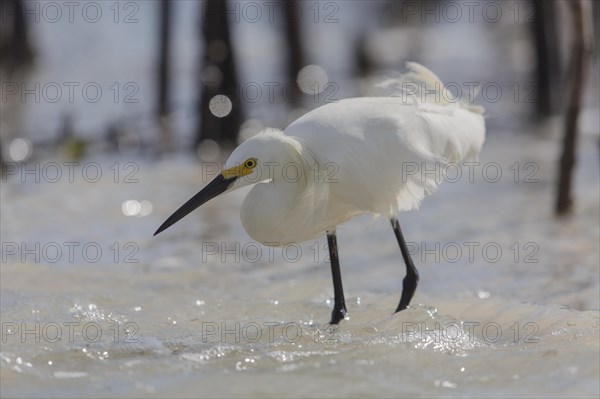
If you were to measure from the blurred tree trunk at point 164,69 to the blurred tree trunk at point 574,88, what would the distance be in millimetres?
7445

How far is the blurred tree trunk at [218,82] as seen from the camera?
14078 mm

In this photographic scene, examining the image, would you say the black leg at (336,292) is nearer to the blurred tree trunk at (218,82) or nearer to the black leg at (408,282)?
the black leg at (408,282)

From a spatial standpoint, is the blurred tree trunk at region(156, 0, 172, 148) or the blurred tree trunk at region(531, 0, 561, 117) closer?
the blurred tree trunk at region(531, 0, 561, 117)

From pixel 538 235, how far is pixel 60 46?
17504 millimetres

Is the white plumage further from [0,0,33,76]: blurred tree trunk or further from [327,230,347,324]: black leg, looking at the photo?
[0,0,33,76]: blurred tree trunk

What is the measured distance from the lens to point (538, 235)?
921 cm

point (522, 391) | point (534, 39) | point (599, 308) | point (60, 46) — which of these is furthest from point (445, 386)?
point (60, 46)

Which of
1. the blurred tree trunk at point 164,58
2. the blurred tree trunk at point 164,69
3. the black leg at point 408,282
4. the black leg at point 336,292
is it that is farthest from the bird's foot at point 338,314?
the blurred tree trunk at point 164,58

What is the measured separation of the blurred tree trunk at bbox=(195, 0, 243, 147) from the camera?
14.1 m

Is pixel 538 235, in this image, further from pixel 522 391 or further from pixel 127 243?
pixel 522 391

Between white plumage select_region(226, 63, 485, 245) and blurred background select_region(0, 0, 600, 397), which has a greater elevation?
white plumage select_region(226, 63, 485, 245)

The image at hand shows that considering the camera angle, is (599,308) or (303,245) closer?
(599,308)

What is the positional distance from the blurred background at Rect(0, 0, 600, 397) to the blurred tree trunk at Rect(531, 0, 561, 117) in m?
0.03

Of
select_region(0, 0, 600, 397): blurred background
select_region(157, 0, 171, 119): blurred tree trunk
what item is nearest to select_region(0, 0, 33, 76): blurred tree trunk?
select_region(0, 0, 600, 397): blurred background
